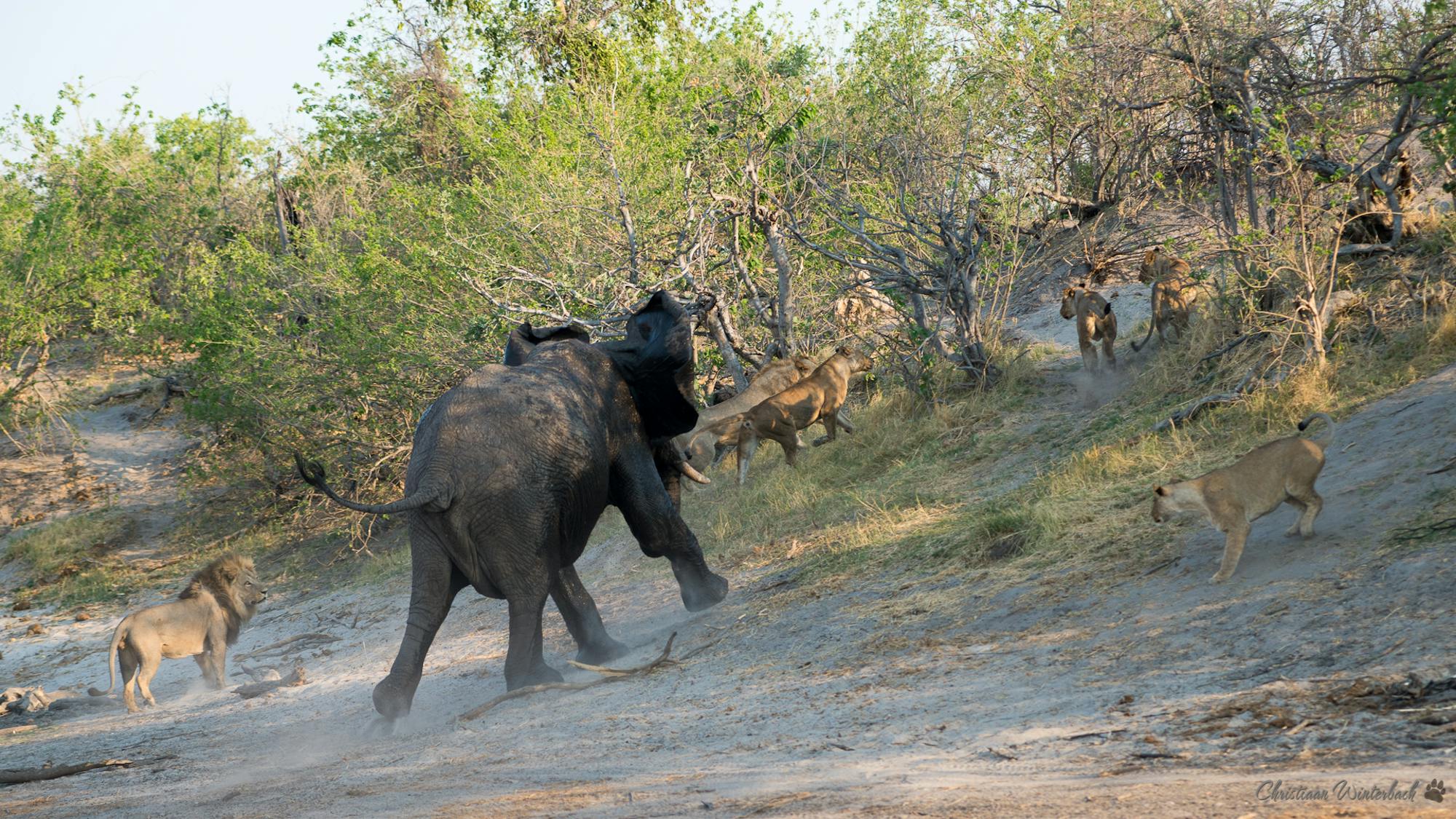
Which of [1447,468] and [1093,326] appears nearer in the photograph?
[1447,468]

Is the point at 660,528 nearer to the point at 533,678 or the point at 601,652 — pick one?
the point at 601,652

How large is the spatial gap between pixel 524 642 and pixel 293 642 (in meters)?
5.14

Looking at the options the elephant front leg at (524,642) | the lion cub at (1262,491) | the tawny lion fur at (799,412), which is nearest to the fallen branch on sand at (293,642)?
the tawny lion fur at (799,412)

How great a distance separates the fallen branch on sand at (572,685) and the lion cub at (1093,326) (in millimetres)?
6810

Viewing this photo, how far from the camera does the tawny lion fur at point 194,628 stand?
33.3 ft

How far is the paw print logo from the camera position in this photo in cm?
349

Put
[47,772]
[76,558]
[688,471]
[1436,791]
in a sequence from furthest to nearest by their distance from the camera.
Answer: [76,558] → [688,471] → [47,772] → [1436,791]

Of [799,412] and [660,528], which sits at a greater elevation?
[799,412]

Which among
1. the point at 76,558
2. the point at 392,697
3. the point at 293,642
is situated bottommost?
the point at 293,642

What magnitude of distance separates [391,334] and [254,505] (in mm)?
3867

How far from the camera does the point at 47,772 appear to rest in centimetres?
742

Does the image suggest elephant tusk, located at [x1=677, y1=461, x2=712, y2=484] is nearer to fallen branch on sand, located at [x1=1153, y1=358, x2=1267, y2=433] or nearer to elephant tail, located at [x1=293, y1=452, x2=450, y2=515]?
elephant tail, located at [x1=293, y1=452, x2=450, y2=515]

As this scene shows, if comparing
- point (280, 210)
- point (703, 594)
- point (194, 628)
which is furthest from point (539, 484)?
point (280, 210)

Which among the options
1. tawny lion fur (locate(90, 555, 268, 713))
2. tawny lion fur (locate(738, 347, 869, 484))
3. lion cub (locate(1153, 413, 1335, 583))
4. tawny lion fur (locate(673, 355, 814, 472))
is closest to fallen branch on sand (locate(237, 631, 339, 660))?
tawny lion fur (locate(90, 555, 268, 713))
